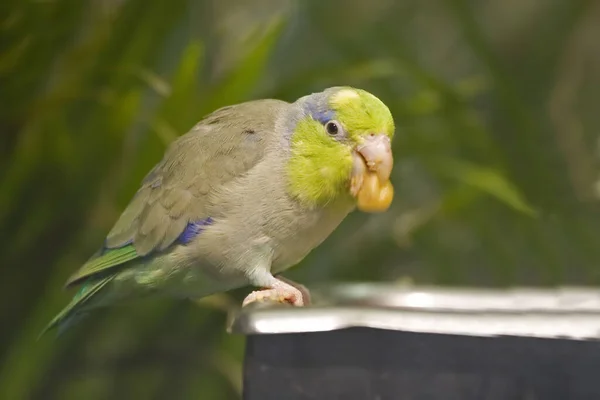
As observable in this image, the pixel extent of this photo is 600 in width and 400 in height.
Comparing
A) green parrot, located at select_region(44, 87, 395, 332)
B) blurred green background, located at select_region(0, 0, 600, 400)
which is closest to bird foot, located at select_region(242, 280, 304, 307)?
→ green parrot, located at select_region(44, 87, 395, 332)

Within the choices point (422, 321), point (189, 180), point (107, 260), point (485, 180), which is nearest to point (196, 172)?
point (189, 180)

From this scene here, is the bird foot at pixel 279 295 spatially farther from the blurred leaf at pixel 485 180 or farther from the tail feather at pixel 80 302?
the blurred leaf at pixel 485 180

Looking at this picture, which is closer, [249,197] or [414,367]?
[414,367]

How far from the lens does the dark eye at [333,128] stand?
604mm

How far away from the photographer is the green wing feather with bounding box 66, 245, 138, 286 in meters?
0.65

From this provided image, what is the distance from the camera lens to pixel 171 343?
1010 mm

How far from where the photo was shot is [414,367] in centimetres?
49

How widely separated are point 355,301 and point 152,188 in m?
0.28

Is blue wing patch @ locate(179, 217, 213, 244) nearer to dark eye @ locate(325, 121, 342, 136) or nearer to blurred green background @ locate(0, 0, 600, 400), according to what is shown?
dark eye @ locate(325, 121, 342, 136)

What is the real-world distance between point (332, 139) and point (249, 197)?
93mm

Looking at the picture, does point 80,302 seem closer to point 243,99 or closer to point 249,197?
point 249,197

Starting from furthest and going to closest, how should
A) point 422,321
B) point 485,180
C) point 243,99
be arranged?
point 485,180
point 243,99
point 422,321

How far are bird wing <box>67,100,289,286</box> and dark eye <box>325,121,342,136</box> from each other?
0.20 feet

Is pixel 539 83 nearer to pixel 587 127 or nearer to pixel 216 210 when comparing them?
pixel 587 127
